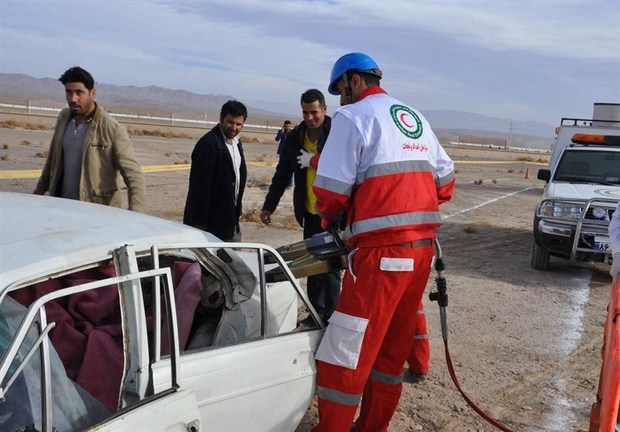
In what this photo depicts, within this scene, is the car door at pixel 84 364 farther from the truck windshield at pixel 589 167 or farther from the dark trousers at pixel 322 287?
the truck windshield at pixel 589 167

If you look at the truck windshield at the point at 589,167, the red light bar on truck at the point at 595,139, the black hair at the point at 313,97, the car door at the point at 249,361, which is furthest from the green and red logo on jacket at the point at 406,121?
the red light bar on truck at the point at 595,139

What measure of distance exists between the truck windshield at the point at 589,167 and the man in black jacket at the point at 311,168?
529 cm

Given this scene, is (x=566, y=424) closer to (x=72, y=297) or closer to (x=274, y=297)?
(x=274, y=297)

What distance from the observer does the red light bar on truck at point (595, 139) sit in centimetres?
1009

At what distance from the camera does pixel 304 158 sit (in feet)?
16.6

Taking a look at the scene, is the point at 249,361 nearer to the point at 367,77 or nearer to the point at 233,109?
the point at 367,77

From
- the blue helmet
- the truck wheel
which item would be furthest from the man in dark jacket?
the truck wheel

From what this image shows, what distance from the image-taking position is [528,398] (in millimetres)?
4566

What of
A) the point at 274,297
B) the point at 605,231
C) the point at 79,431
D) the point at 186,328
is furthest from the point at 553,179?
the point at 79,431

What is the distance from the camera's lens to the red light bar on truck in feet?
33.1

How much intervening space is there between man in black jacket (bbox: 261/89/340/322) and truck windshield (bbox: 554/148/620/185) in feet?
17.4

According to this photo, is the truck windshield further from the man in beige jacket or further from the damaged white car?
the damaged white car

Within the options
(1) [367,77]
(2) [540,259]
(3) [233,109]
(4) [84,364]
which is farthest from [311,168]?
(2) [540,259]

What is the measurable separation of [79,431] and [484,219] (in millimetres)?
11827
